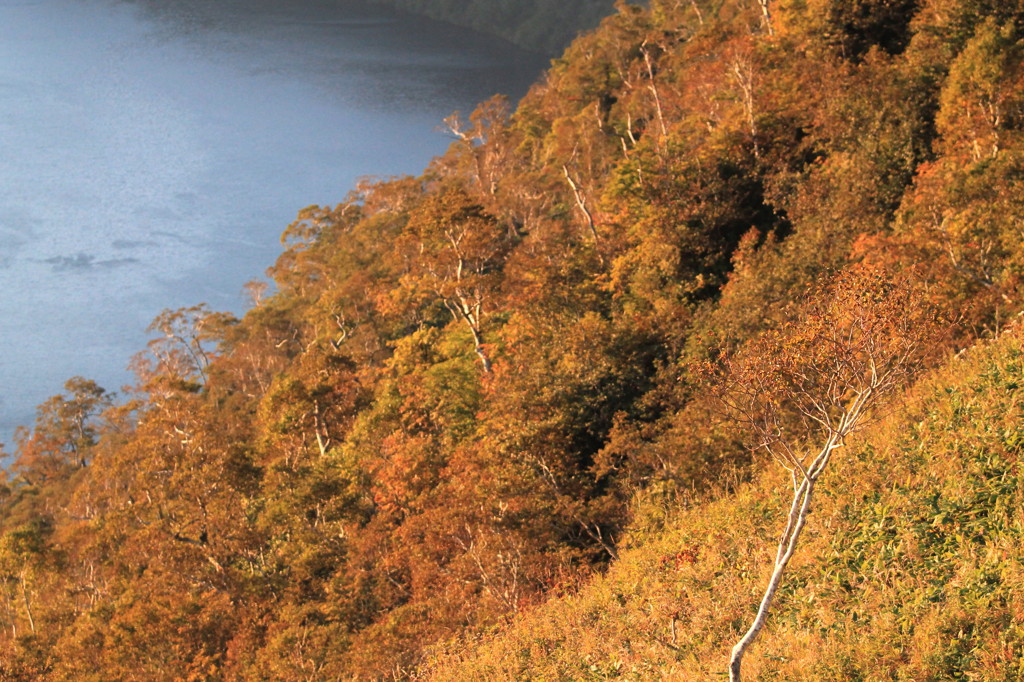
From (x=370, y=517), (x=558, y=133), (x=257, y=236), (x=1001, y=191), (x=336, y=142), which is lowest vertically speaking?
(x=370, y=517)

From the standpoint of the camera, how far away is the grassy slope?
6.83m

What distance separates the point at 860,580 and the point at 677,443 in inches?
266

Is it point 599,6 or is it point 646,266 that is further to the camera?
point 599,6

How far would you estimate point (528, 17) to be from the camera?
452ft

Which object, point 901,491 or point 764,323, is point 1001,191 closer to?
point 764,323

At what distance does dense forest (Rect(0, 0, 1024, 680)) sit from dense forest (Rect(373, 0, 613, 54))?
9655 centimetres

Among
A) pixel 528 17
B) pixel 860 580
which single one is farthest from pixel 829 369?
pixel 528 17

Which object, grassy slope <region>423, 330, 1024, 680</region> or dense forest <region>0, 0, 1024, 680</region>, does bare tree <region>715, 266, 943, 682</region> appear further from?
grassy slope <region>423, 330, 1024, 680</region>

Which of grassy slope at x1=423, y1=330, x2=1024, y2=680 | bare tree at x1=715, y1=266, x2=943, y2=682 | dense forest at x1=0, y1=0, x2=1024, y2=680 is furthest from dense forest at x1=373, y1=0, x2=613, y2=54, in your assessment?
bare tree at x1=715, y1=266, x2=943, y2=682

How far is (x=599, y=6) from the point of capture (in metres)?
124

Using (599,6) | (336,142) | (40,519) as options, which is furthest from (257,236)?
(599,6)

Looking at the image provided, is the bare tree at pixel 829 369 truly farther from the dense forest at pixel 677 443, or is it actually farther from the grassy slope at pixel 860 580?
the grassy slope at pixel 860 580

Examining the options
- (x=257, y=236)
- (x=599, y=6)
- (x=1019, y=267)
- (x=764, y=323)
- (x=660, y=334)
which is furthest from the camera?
(x=599, y=6)

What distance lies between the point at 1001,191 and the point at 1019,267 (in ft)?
6.10
